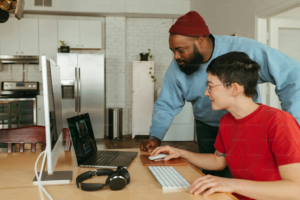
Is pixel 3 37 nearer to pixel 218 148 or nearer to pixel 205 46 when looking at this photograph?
pixel 205 46

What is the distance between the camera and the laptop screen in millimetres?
1099

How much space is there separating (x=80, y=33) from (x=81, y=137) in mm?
4362

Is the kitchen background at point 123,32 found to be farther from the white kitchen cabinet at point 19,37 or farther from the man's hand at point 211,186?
the man's hand at point 211,186

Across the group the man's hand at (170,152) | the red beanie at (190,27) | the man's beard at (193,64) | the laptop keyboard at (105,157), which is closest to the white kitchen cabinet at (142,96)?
the man's beard at (193,64)

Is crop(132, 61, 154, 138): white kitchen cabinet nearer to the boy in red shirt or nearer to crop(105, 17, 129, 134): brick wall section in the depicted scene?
crop(105, 17, 129, 134): brick wall section

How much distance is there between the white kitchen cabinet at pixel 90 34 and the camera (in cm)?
514

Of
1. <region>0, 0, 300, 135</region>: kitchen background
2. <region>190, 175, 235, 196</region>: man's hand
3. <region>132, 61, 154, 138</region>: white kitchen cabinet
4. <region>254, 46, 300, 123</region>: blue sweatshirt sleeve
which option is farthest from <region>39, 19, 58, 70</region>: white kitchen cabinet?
<region>190, 175, 235, 196</region>: man's hand

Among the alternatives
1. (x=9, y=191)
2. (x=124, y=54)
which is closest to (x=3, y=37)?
(x=124, y=54)

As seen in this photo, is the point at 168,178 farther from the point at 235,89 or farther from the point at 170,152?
the point at 235,89

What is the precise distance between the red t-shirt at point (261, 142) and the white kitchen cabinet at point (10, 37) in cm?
493

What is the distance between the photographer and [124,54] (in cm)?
552

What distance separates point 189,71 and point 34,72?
457cm

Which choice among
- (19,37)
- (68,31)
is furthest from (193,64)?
(19,37)

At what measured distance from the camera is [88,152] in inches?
47.7
